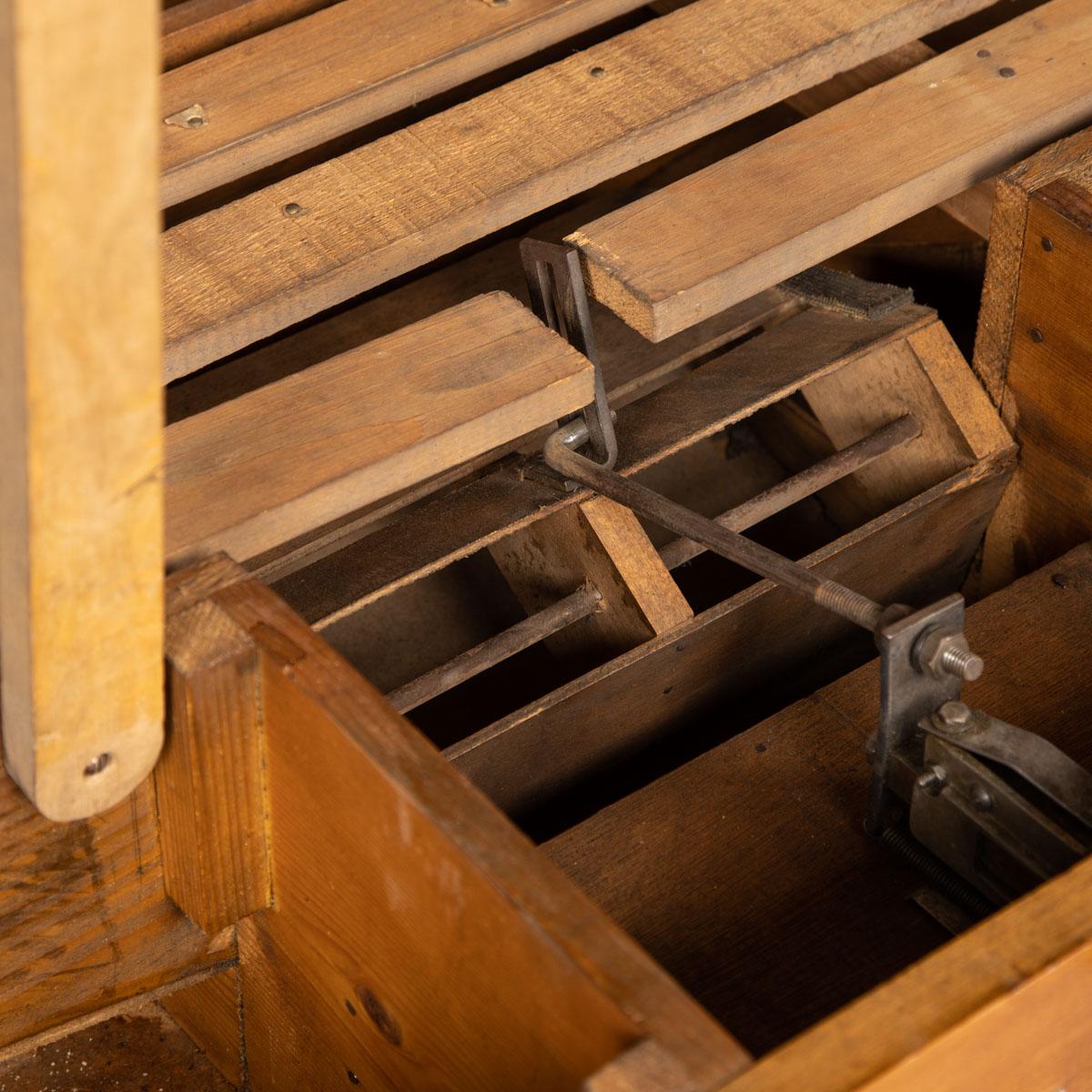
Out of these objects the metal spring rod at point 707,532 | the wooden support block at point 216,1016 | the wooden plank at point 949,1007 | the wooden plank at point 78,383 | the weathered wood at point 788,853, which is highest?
the wooden plank at point 78,383

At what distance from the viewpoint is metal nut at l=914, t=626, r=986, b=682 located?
4.71 ft

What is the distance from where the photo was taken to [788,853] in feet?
5.34

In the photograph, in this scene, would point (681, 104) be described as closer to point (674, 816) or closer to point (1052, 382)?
point (1052, 382)

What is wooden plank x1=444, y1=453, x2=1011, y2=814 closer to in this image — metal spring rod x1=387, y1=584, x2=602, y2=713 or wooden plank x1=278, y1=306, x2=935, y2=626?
metal spring rod x1=387, y1=584, x2=602, y2=713

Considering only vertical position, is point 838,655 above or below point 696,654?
below

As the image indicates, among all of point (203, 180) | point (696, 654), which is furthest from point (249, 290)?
point (696, 654)

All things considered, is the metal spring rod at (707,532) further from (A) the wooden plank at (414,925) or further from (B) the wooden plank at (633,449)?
(A) the wooden plank at (414,925)

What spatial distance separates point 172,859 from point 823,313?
3.09 feet

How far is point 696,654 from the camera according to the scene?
1795mm

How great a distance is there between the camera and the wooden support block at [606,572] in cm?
173

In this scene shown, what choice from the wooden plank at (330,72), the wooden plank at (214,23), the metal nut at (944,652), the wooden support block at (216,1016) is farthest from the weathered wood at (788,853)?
the wooden plank at (214,23)

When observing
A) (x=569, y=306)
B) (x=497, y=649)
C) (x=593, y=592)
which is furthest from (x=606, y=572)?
(x=569, y=306)

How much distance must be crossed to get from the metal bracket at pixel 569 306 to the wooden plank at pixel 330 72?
270mm

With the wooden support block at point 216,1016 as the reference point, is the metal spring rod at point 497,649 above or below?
above
